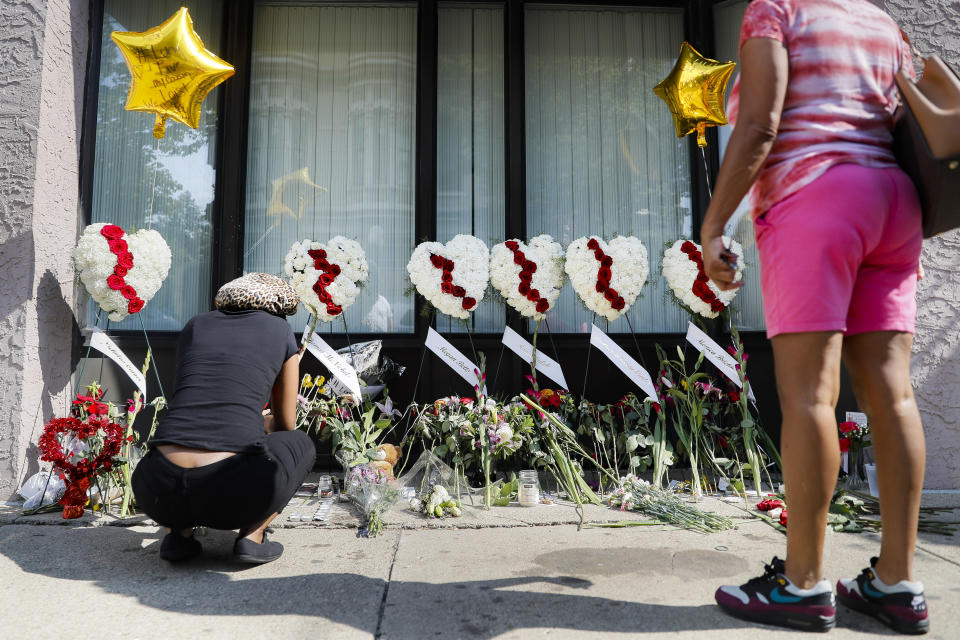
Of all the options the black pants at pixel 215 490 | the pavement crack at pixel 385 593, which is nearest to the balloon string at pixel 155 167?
the black pants at pixel 215 490

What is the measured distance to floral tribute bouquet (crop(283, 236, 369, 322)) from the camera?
388 cm

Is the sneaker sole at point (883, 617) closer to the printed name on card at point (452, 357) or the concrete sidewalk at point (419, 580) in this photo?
the concrete sidewalk at point (419, 580)

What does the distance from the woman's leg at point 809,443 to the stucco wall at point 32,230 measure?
3.70 m

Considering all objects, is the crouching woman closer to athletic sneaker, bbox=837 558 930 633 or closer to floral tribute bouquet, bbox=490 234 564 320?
floral tribute bouquet, bbox=490 234 564 320

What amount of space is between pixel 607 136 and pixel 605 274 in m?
1.63

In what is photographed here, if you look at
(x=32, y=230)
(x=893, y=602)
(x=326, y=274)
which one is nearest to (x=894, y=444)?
(x=893, y=602)

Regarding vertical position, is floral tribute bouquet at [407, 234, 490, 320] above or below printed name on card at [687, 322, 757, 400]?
above

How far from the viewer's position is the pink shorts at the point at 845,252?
1723mm

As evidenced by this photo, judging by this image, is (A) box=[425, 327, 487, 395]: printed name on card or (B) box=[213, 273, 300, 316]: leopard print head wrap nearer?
(B) box=[213, 273, 300, 316]: leopard print head wrap

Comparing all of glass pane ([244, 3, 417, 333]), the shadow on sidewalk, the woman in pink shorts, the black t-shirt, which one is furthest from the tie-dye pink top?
glass pane ([244, 3, 417, 333])

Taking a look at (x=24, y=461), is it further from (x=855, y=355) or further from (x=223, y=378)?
(x=855, y=355)

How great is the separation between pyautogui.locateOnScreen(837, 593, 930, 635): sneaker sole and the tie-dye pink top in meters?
1.15

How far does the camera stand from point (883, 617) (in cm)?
180

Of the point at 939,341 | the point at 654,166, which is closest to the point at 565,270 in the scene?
the point at 654,166
